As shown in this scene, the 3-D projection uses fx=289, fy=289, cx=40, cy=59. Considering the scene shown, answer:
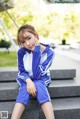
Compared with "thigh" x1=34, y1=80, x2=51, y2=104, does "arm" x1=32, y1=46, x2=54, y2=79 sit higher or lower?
higher

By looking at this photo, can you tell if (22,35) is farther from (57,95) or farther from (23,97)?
(57,95)

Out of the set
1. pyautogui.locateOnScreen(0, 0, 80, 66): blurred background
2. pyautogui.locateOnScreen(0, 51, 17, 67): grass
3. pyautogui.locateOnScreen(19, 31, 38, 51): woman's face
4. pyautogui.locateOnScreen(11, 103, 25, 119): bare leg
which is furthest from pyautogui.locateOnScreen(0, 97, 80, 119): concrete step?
pyautogui.locateOnScreen(0, 0, 80, 66): blurred background

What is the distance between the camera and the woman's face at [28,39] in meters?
2.94

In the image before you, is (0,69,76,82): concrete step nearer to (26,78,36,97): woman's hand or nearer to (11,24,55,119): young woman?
(11,24,55,119): young woman

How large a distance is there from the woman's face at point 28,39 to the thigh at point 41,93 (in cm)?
39

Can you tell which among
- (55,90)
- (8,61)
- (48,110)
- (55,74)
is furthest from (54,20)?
(48,110)

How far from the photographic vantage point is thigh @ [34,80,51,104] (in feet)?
9.34

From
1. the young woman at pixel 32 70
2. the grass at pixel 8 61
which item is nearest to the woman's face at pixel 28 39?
the young woman at pixel 32 70

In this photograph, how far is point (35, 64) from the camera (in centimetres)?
300

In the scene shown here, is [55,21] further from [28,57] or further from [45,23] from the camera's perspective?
[28,57]

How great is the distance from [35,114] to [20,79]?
1.32 feet

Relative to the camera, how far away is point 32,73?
3012 mm

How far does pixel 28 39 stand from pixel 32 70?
0.33 m

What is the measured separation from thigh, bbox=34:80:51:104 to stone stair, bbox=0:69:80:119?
24cm
